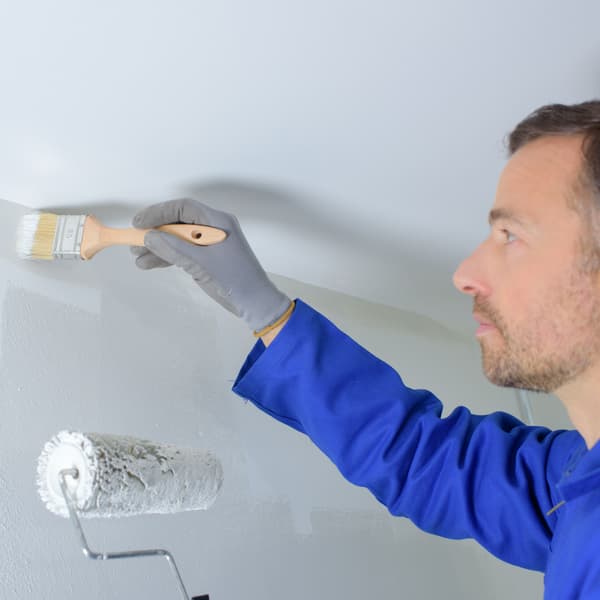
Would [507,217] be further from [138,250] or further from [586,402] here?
[138,250]

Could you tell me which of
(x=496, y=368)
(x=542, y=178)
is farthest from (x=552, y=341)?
(x=542, y=178)

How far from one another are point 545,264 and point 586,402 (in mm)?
190

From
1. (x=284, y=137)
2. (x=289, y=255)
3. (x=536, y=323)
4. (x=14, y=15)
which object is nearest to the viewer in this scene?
(x=14, y=15)

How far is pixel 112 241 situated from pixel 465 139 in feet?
1.72

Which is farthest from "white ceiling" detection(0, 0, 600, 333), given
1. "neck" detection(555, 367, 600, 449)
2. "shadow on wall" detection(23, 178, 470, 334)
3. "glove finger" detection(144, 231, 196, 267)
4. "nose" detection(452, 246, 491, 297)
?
"neck" detection(555, 367, 600, 449)

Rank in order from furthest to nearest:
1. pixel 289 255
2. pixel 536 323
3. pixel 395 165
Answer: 1. pixel 289 255
2. pixel 395 165
3. pixel 536 323

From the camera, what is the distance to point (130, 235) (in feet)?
3.28

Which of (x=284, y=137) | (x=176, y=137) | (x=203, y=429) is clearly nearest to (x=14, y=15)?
(x=176, y=137)

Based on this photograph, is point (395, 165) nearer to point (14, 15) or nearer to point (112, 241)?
point (112, 241)

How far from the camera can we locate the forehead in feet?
2.91

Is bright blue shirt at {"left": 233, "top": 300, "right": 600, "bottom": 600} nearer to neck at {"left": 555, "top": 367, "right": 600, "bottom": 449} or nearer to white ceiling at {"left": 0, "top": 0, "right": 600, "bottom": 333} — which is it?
neck at {"left": 555, "top": 367, "right": 600, "bottom": 449}

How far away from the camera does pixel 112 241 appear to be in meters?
0.99

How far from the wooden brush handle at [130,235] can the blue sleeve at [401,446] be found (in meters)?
0.17

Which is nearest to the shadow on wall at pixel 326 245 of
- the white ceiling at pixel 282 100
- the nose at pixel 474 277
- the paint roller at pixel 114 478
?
the white ceiling at pixel 282 100
